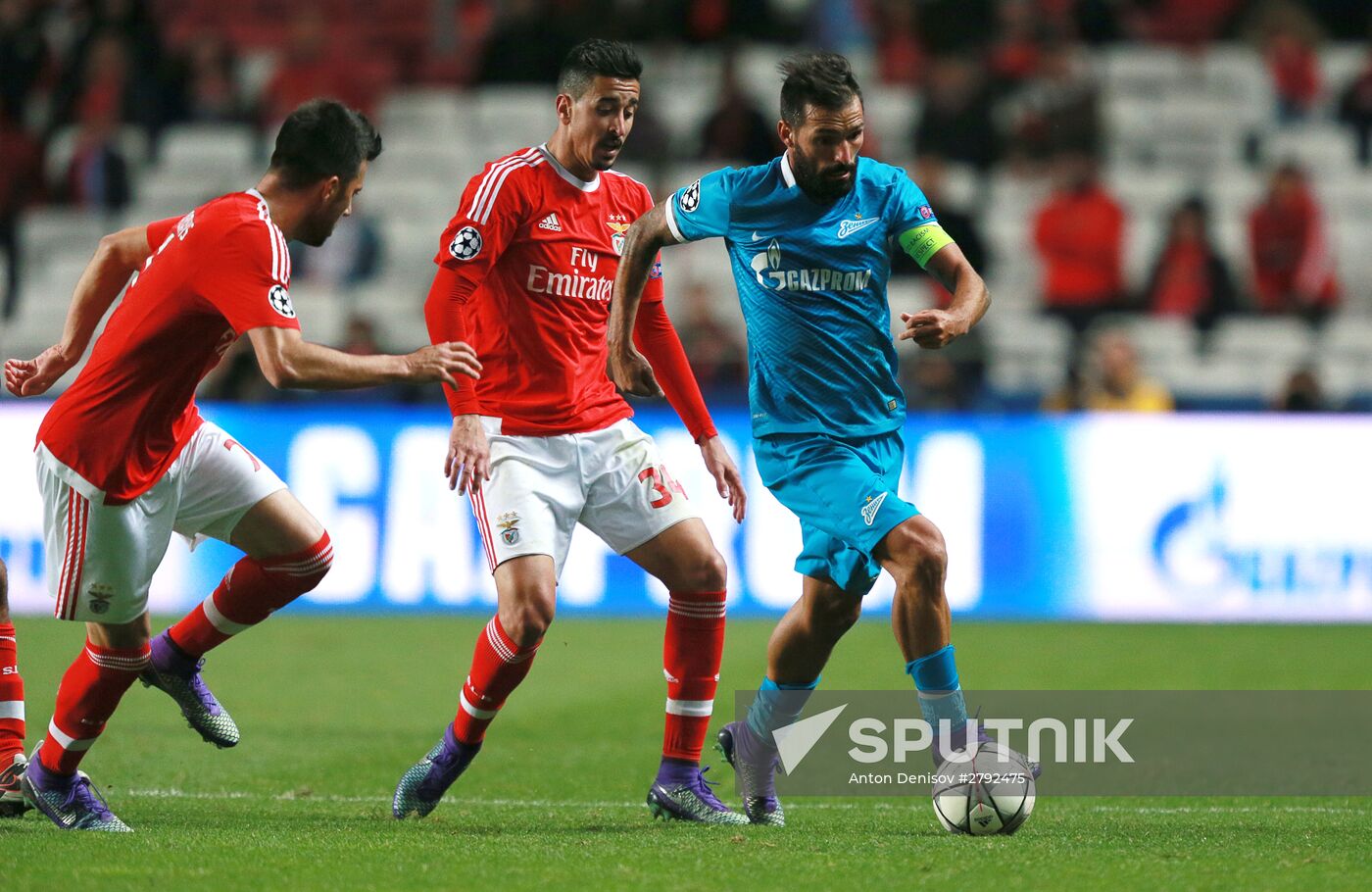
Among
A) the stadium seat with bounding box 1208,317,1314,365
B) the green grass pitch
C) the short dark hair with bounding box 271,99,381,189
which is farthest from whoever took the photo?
the stadium seat with bounding box 1208,317,1314,365

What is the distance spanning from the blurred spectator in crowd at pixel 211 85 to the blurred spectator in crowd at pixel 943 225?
6.68 metres

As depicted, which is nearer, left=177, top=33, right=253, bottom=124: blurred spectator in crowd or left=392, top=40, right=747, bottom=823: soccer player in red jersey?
left=392, top=40, right=747, bottom=823: soccer player in red jersey

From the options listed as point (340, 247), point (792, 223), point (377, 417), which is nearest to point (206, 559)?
point (377, 417)

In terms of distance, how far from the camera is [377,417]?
11.8 meters

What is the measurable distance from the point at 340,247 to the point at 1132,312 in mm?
6581

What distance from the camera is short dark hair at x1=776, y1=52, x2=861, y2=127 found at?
5.40 meters

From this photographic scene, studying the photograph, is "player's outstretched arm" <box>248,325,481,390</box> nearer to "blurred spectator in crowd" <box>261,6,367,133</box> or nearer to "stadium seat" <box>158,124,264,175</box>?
"blurred spectator in crowd" <box>261,6,367,133</box>

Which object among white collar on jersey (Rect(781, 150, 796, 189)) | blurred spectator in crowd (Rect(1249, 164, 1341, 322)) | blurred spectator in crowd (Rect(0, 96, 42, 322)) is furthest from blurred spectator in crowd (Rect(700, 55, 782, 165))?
white collar on jersey (Rect(781, 150, 796, 189))

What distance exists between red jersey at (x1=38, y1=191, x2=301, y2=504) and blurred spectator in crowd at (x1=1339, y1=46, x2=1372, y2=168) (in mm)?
13279

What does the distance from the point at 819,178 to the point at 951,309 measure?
640mm

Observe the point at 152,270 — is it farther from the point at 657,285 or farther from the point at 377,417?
the point at 377,417

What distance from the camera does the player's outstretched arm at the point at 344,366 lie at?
4.82 meters

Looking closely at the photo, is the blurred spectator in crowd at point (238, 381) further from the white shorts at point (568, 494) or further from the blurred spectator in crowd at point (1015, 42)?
the blurred spectator in crowd at point (1015, 42)

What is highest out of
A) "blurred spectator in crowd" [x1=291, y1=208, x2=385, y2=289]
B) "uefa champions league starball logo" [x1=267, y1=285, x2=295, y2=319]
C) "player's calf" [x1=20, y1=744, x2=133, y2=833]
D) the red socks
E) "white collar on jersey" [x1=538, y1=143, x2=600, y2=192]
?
"white collar on jersey" [x1=538, y1=143, x2=600, y2=192]
